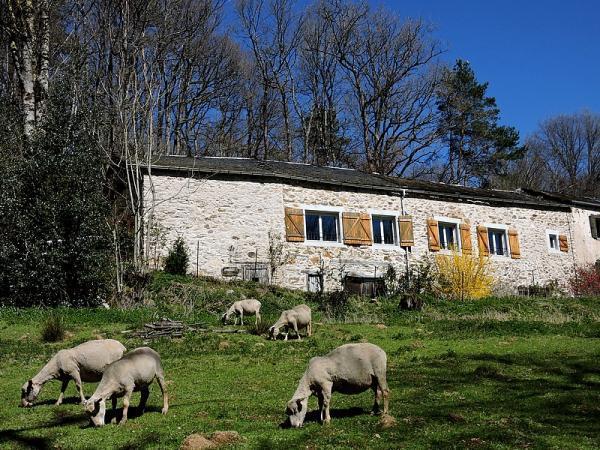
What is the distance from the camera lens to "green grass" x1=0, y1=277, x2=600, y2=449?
294 inches

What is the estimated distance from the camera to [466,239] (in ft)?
97.2

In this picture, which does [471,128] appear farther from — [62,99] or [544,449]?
[544,449]

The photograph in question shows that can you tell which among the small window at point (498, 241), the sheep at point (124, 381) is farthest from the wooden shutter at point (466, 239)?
the sheep at point (124, 381)

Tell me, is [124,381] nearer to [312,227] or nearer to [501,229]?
[312,227]

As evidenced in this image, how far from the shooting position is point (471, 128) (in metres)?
46.8

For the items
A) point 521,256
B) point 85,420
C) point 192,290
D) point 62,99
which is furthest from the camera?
point 521,256

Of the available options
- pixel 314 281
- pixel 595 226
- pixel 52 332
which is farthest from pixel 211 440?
pixel 595 226

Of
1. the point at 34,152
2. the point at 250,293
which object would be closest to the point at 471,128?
the point at 250,293

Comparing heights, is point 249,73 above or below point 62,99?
above

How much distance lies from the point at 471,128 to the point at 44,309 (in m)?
35.3

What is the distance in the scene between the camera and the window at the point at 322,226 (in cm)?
2666

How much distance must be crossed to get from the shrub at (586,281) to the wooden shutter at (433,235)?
23.2 feet

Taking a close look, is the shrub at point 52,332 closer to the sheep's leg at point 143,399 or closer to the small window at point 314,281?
the sheep's leg at point 143,399

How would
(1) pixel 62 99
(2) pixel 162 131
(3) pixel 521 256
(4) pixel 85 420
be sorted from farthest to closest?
1. (2) pixel 162 131
2. (3) pixel 521 256
3. (1) pixel 62 99
4. (4) pixel 85 420
